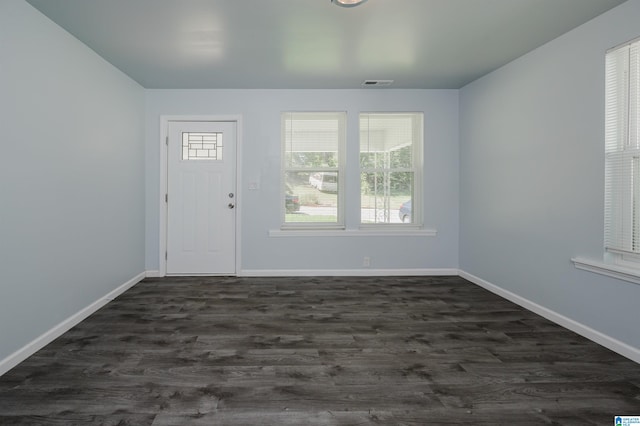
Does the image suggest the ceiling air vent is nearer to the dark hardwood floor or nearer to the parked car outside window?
the parked car outside window

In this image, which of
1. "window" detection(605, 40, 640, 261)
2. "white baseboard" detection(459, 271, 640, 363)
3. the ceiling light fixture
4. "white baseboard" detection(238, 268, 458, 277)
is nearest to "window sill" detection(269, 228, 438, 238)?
"white baseboard" detection(238, 268, 458, 277)

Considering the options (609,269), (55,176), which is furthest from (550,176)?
(55,176)

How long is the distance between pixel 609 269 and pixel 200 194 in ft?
14.8

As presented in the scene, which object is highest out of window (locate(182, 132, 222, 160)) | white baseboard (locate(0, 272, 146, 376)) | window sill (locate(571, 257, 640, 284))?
window (locate(182, 132, 222, 160))

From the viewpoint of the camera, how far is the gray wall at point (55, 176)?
2305 mm

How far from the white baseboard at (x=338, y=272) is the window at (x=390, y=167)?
27.6 inches

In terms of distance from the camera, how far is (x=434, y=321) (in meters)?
3.11

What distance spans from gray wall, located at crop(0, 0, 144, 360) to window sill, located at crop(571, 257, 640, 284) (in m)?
4.37

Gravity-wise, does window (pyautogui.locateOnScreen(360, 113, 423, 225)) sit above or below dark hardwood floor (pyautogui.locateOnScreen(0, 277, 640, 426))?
above

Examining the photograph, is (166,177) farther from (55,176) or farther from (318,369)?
(318,369)

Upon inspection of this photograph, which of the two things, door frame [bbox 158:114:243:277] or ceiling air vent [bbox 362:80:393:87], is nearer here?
ceiling air vent [bbox 362:80:393:87]

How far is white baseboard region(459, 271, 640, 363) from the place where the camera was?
2430 millimetres

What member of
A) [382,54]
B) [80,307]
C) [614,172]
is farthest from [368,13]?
[80,307]

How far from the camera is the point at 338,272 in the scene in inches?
186
